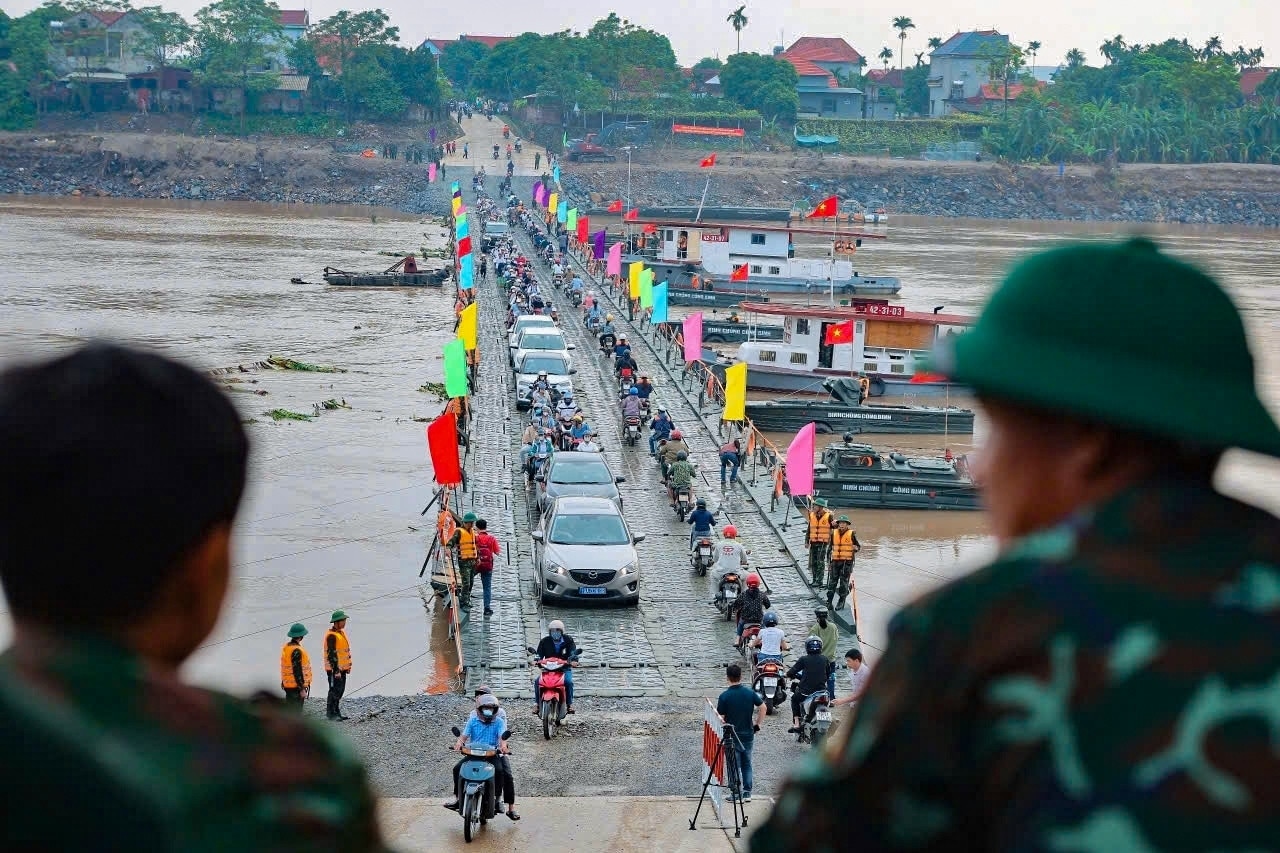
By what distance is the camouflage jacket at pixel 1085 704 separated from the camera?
1598mm

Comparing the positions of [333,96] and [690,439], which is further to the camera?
[333,96]

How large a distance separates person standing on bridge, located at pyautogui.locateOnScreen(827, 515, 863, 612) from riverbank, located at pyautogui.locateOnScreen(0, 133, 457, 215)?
10403cm

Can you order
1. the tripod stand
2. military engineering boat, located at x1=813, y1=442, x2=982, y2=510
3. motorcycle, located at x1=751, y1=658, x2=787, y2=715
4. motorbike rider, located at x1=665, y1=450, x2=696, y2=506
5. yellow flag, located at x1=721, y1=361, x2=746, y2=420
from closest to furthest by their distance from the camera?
the tripod stand → motorcycle, located at x1=751, y1=658, x2=787, y2=715 → motorbike rider, located at x1=665, y1=450, x2=696, y2=506 → yellow flag, located at x1=721, y1=361, x2=746, y2=420 → military engineering boat, located at x1=813, y1=442, x2=982, y2=510

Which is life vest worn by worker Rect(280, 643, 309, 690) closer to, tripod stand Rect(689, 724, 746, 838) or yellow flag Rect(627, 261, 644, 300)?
tripod stand Rect(689, 724, 746, 838)

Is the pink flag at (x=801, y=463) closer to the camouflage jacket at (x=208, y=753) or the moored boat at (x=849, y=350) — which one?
the moored boat at (x=849, y=350)

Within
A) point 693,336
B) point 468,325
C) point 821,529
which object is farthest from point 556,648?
point 693,336

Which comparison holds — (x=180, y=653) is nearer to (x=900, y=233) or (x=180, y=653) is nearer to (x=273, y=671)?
(x=273, y=671)

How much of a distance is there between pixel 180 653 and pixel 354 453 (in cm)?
3180

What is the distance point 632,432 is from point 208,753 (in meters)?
32.0

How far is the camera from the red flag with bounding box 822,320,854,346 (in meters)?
41.2

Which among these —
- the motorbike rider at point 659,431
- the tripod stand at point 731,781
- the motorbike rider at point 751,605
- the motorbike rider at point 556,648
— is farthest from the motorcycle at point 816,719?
the motorbike rider at point 659,431

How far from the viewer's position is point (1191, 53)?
16488 cm

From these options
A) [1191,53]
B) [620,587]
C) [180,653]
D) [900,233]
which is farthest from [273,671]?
[1191,53]

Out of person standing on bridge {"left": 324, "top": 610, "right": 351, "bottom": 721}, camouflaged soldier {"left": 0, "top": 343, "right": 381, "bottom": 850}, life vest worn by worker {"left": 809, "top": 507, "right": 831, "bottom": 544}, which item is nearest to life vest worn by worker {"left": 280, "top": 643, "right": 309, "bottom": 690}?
person standing on bridge {"left": 324, "top": 610, "right": 351, "bottom": 721}
